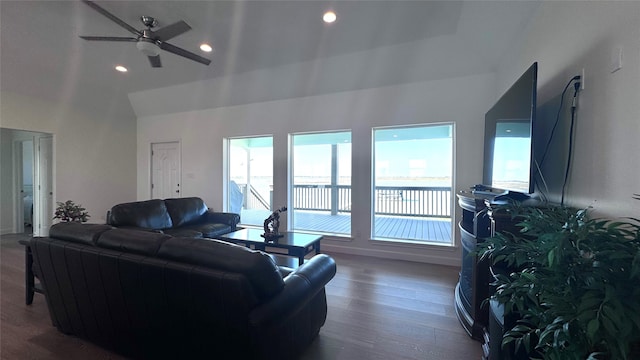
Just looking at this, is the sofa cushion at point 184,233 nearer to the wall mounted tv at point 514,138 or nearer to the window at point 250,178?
the window at point 250,178

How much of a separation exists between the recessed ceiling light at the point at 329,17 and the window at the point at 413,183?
5.85ft

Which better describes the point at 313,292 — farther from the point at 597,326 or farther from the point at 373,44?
the point at 373,44

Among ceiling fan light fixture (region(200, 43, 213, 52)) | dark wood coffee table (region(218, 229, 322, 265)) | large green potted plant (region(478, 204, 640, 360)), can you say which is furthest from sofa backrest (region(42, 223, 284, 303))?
ceiling fan light fixture (region(200, 43, 213, 52))

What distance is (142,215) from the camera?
3744 mm

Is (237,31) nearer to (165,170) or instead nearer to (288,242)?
(288,242)

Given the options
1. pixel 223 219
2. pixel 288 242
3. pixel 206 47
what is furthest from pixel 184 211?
pixel 206 47

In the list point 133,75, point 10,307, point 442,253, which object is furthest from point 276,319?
point 133,75

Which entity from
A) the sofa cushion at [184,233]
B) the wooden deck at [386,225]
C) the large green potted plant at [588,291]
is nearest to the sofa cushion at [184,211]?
the sofa cushion at [184,233]

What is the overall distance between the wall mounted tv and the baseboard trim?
149 cm

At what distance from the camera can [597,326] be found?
0.60m

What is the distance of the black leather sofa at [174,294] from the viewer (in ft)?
4.25

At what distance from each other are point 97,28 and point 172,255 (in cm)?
369

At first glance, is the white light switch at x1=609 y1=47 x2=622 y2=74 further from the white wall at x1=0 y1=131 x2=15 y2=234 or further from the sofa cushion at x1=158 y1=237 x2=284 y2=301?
the white wall at x1=0 y1=131 x2=15 y2=234

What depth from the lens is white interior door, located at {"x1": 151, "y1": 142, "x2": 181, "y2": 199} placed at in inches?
232
